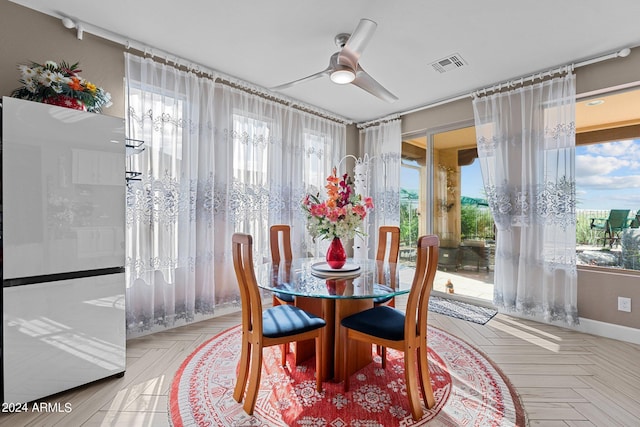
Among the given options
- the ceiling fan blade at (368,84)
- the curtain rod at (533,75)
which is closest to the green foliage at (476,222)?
the curtain rod at (533,75)

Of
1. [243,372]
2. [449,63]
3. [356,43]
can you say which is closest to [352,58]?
[356,43]

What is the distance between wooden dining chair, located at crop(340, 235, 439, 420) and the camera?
1.74 metres

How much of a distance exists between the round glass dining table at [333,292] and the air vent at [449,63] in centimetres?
208

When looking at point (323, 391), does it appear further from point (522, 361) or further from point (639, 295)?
point (639, 295)

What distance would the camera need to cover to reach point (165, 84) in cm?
291

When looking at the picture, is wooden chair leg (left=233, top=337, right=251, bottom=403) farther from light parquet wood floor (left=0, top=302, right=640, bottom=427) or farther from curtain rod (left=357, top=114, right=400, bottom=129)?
curtain rod (left=357, top=114, right=400, bottom=129)

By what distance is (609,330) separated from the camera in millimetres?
2865

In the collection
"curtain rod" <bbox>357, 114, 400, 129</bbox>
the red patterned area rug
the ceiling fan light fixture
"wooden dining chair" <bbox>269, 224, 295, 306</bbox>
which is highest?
"curtain rod" <bbox>357, 114, 400, 129</bbox>

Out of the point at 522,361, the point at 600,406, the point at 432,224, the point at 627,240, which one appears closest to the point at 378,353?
the point at 522,361

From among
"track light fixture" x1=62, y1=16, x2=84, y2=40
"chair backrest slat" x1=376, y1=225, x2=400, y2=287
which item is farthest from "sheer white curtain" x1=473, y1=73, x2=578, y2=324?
"track light fixture" x1=62, y1=16, x2=84, y2=40

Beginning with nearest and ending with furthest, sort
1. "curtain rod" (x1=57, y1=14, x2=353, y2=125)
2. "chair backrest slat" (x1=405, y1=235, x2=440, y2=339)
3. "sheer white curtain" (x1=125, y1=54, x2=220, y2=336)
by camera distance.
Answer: "chair backrest slat" (x1=405, y1=235, x2=440, y2=339) → "curtain rod" (x1=57, y1=14, x2=353, y2=125) → "sheer white curtain" (x1=125, y1=54, x2=220, y2=336)

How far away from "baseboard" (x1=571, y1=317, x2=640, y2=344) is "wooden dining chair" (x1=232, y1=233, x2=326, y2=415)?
280 cm

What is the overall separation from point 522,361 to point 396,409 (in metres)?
1.31

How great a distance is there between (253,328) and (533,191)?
3182 millimetres
